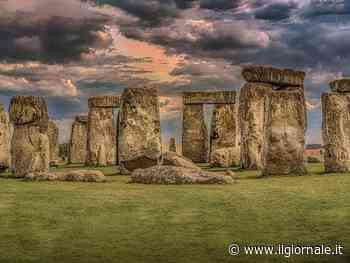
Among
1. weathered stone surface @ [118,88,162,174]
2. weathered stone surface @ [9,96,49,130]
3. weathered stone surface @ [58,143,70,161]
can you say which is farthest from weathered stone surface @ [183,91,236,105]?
weathered stone surface @ [9,96,49,130]

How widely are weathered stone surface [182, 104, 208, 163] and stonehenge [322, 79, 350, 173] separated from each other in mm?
13988

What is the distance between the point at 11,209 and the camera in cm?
1084

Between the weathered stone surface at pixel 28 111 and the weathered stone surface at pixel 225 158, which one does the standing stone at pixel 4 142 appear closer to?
the weathered stone surface at pixel 28 111

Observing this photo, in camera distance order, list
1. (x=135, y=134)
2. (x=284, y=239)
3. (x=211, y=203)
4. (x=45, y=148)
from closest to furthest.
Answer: (x=284, y=239)
(x=211, y=203)
(x=45, y=148)
(x=135, y=134)

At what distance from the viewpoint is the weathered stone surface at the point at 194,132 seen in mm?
32062

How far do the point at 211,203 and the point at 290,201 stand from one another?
4.92ft

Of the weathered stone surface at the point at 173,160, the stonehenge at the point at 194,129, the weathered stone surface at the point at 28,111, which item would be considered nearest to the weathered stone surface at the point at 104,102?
the stonehenge at the point at 194,129

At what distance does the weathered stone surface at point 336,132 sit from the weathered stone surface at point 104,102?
1238cm

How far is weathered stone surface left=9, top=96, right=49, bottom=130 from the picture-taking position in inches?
690

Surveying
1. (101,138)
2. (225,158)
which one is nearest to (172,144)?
(101,138)

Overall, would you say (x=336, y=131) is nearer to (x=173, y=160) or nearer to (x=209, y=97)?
(x=173, y=160)

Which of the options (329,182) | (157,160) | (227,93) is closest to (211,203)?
(329,182)

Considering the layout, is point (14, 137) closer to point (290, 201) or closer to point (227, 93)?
point (290, 201)

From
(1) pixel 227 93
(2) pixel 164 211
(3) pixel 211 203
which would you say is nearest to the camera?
(2) pixel 164 211
